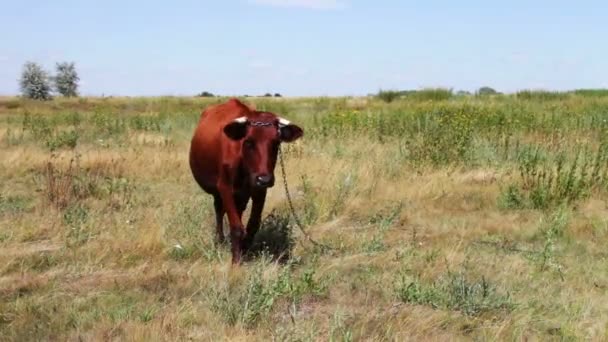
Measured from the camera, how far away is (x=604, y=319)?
4625mm

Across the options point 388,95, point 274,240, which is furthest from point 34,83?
point 274,240

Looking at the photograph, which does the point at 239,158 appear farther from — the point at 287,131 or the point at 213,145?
the point at 213,145

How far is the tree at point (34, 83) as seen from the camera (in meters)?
59.3

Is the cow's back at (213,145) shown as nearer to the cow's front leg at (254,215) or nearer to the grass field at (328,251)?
the cow's front leg at (254,215)

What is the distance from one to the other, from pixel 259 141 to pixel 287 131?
0.38 m

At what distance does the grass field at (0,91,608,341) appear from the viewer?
14.5 feet

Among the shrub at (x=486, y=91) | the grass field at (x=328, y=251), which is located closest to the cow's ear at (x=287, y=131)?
the grass field at (x=328, y=251)

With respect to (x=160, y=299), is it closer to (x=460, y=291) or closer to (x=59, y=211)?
(x=460, y=291)

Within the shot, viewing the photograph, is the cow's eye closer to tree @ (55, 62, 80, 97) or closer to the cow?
the cow

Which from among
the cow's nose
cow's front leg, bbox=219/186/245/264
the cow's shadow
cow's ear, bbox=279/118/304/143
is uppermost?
cow's ear, bbox=279/118/304/143

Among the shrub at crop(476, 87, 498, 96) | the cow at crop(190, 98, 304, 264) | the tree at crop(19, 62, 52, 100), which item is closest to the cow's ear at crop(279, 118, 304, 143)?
the cow at crop(190, 98, 304, 264)

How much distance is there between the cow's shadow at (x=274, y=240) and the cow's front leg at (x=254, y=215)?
13 centimetres

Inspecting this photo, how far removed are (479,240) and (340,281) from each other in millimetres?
2290

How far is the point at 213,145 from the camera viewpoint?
254 inches
